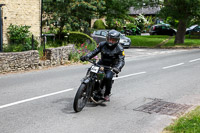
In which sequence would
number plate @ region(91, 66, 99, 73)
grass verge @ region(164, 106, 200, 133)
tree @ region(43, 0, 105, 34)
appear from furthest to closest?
tree @ region(43, 0, 105, 34), number plate @ region(91, 66, 99, 73), grass verge @ region(164, 106, 200, 133)

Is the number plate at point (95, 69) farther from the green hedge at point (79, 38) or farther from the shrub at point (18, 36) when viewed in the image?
the green hedge at point (79, 38)

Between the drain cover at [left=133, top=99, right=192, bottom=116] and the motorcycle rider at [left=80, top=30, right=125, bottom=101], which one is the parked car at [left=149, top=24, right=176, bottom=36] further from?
the motorcycle rider at [left=80, top=30, right=125, bottom=101]

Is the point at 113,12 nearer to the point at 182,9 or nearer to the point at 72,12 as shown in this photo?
the point at 72,12

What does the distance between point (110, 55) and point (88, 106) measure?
1.30 m

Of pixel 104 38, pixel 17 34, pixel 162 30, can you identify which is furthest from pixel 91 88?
pixel 162 30

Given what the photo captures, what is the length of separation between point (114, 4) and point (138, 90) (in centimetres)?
2068

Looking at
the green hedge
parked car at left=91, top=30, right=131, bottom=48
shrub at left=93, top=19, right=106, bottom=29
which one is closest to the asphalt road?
the green hedge

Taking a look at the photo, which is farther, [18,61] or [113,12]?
[113,12]

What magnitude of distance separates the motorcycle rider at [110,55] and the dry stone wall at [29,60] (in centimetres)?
629

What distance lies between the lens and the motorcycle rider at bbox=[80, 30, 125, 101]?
7.40 meters

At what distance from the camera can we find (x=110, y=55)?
7.57m

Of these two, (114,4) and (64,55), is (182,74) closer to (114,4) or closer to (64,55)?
(64,55)

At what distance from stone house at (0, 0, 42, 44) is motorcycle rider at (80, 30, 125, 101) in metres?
11.9

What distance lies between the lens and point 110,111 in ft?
23.8
